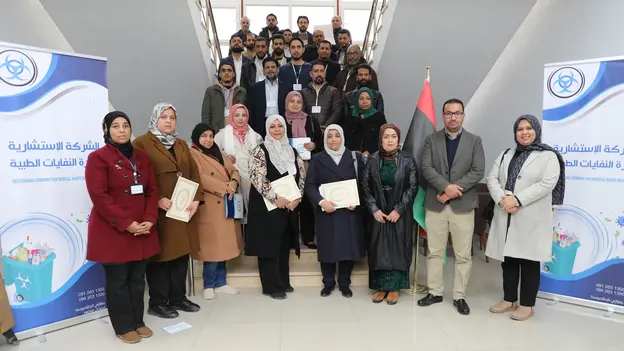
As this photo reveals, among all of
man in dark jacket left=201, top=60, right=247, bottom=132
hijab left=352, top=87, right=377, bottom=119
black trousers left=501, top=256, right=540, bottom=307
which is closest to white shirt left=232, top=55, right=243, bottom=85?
man in dark jacket left=201, top=60, right=247, bottom=132

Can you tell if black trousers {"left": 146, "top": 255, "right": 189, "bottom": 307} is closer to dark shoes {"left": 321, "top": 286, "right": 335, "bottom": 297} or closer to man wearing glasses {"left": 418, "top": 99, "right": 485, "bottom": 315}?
dark shoes {"left": 321, "top": 286, "right": 335, "bottom": 297}

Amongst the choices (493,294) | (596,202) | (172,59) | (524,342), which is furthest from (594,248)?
(172,59)

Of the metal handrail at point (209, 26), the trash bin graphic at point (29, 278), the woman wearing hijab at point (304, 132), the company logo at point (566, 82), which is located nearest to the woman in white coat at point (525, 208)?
the company logo at point (566, 82)

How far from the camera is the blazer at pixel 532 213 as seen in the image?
3.28 m

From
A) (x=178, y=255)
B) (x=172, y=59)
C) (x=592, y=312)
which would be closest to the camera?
(x=178, y=255)

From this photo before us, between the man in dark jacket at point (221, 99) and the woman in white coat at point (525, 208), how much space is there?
3.06 metres

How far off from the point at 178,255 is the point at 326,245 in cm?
132

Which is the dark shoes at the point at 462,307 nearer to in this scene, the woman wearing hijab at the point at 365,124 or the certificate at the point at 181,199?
the woman wearing hijab at the point at 365,124

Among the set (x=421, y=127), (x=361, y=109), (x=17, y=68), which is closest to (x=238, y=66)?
(x=361, y=109)

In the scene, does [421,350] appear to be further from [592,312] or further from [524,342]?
[592,312]

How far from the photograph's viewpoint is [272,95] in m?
5.00

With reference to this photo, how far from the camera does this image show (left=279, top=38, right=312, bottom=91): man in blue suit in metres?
5.30

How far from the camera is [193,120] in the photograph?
686 cm

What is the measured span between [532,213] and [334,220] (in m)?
1.68
